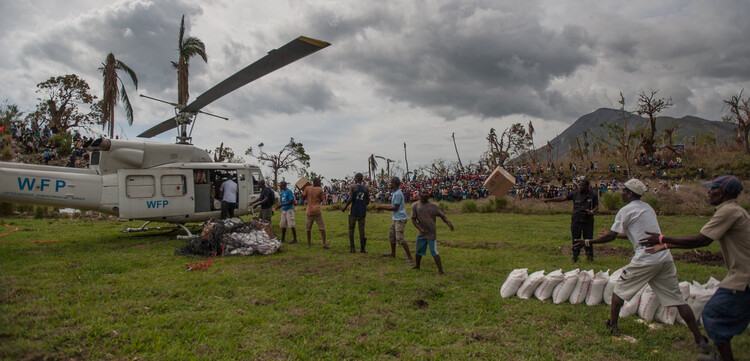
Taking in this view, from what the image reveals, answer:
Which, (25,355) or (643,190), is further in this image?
(643,190)

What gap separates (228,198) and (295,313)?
7147 mm

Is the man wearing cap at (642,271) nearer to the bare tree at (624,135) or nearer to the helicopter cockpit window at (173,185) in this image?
the helicopter cockpit window at (173,185)

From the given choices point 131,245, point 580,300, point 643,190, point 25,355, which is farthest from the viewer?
point 131,245

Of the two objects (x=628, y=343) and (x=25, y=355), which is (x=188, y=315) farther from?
(x=628, y=343)

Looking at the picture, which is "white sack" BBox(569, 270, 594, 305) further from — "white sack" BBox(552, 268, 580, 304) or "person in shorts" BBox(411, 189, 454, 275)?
"person in shorts" BBox(411, 189, 454, 275)

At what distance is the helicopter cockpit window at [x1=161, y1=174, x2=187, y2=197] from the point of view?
10.7m

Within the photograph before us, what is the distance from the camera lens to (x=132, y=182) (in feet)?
33.8

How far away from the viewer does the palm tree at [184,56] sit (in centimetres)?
1712

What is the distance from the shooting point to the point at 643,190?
176 inches

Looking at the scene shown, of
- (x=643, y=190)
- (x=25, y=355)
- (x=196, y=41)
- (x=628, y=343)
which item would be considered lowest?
(x=628, y=343)

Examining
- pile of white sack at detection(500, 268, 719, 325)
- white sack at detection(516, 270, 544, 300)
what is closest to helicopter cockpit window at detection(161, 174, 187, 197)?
pile of white sack at detection(500, 268, 719, 325)

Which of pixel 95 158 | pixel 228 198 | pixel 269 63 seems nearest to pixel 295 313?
pixel 269 63

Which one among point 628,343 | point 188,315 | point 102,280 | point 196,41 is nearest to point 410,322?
point 628,343

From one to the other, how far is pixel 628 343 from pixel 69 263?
915 cm
